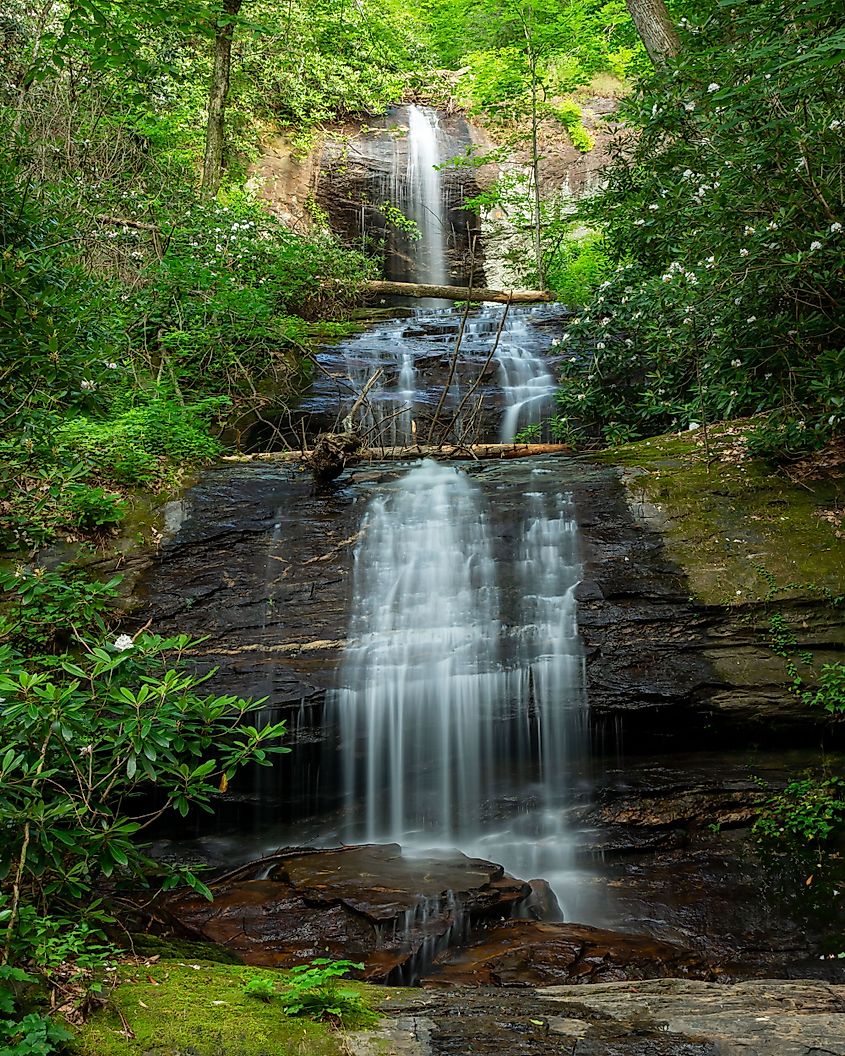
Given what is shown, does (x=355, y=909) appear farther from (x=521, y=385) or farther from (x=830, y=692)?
(x=521, y=385)

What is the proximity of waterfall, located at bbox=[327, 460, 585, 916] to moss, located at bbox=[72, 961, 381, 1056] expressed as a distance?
115 inches

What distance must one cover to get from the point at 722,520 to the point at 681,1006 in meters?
4.25

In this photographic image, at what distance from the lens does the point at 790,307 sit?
6695mm

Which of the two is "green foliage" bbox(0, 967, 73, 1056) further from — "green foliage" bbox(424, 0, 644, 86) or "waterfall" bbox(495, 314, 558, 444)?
"green foliage" bbox(424, 0, 644, 86)

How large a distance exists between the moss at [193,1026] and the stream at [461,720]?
1.47 meters

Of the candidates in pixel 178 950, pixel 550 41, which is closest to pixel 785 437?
pixel 178 950

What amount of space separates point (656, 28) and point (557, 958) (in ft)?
34.2

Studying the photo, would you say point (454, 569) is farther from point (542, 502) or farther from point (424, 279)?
point (424, 279)

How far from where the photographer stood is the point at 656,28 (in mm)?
10055

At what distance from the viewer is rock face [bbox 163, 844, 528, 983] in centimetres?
431

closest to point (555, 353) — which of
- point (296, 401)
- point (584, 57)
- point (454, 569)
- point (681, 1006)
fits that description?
point (296, 401)

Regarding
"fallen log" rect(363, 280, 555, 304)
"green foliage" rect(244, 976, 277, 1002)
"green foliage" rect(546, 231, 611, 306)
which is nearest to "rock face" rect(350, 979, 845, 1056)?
"green foliage" rect(244, 976, 277, 1002)

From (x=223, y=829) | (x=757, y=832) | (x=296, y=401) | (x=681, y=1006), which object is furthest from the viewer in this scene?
(x=296, y=401)

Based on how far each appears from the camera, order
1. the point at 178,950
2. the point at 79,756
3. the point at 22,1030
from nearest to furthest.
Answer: the point at 22,1030 → the point at 79,756 → the point at 178,950
